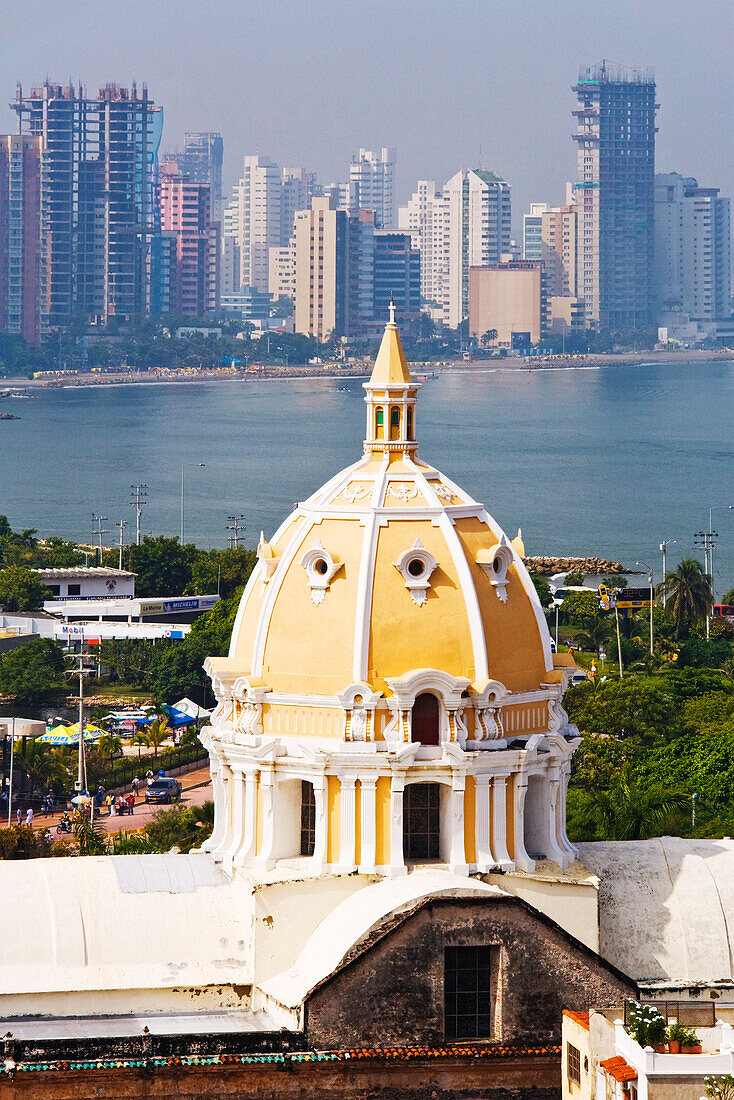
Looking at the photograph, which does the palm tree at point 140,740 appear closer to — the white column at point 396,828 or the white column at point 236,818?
the white column at point 236,818

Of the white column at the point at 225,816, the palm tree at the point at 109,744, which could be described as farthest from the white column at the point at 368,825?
the palm tree at the point at 109,744

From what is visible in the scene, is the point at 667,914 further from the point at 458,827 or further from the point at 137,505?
the point at 137,505

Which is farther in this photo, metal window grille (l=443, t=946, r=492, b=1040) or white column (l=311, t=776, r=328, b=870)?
white column (l=311, t=776, r=328, b=870)

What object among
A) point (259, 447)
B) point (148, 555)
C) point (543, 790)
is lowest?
point (543, 790)

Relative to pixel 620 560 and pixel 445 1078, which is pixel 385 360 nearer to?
pixel 445 1078

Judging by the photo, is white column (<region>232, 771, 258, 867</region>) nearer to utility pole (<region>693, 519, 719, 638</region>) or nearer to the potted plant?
the potted plant

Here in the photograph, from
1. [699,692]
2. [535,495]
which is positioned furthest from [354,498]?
[535,495]

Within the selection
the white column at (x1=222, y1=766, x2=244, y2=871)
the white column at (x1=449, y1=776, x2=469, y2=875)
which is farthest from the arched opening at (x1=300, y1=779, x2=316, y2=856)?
the white column at (x1=449, y1=776, x2=469, y2=875)
